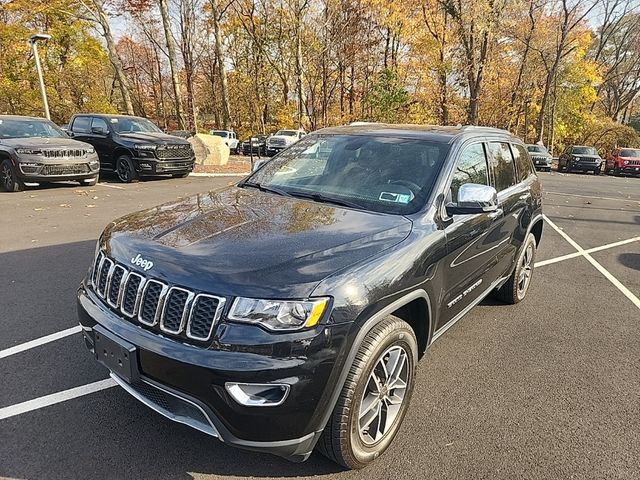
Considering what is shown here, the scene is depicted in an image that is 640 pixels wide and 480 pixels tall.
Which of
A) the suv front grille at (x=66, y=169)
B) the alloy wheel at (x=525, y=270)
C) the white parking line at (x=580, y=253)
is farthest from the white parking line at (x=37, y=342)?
the suv front grille at (x=66, y=169)

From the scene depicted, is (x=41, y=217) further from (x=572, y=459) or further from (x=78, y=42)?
(x=78, y=42)

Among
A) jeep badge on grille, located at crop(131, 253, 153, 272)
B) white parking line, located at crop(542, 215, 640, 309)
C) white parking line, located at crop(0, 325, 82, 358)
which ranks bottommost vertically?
white parking line, located at crop(542, 215, 640, 309)

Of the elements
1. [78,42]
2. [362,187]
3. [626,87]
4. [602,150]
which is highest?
[78,42]

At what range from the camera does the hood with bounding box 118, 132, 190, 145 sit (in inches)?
476

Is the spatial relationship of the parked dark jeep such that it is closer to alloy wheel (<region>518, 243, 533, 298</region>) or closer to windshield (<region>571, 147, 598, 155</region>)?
windshield (<region>571, 147, 598, 155</region>)

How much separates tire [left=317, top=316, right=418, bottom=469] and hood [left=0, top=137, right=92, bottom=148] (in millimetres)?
10457

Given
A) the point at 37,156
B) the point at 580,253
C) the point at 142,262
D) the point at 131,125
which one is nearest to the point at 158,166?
the point at 131,125

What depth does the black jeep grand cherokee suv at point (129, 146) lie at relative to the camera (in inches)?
472

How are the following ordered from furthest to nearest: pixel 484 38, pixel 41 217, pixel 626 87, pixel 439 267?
1. pixel 626 87
2. pixel 484 38
3. pixel 41 217
4. pixel 439 267

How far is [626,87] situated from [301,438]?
170 feet

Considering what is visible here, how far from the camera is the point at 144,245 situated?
90.1 inches

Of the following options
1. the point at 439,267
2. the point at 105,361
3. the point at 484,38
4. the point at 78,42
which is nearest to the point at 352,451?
the point at 439,267

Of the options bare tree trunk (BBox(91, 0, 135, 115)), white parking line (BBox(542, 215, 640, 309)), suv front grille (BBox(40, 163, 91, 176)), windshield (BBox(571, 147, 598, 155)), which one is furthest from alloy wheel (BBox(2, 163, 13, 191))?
windshield (BBox(571, 147, 598, 155))

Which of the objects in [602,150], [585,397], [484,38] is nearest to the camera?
[585,397]
